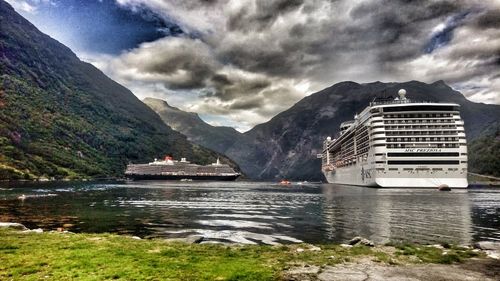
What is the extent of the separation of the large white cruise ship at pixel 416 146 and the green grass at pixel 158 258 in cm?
10420

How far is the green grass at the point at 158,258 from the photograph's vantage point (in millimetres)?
12398

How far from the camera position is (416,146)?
389 ft

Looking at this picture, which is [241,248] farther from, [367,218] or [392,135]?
[392,135]

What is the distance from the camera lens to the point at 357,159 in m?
149

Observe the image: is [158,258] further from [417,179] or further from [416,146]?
[416,146]

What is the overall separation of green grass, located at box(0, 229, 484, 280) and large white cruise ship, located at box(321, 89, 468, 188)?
342 ft

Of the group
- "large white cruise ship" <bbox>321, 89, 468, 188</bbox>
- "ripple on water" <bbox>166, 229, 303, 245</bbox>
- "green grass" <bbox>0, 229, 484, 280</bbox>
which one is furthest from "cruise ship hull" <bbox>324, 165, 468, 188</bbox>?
"green grass" <bbox>0, 229, 484, 280</bbox>

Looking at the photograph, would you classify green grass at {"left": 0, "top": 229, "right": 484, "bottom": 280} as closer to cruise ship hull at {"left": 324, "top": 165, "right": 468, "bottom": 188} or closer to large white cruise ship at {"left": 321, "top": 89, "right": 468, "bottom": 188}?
cruise ship hull at {"left": 324, "top": 165, "right": 468, "bottom": 188}

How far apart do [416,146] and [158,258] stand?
Result: 119044mm

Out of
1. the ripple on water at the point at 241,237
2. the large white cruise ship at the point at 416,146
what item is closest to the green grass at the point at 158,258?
the ripple on water at the point at 241,237

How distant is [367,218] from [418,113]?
325 feet

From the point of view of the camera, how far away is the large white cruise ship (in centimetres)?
11438

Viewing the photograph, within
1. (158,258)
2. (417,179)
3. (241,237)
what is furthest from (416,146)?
(158,258)

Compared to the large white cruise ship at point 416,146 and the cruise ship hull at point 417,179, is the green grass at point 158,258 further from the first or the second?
the large white cruise ship at point 416,146
